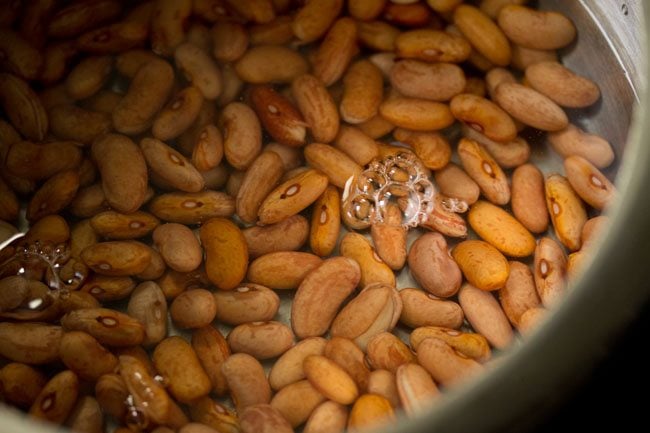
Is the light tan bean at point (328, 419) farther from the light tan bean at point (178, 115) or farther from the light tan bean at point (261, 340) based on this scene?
the light tan bean at point (178, 115)

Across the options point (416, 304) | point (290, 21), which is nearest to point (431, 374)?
point (416, 304)

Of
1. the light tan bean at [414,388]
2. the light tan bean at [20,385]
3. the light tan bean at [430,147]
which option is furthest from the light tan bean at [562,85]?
the light tan bean at [20,385]

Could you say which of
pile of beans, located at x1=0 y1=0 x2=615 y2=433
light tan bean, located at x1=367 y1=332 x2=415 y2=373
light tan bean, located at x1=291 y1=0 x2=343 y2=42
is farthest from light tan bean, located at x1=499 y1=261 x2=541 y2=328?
light tan bean, located at x1=291 y1=0 x2=343 y2=42

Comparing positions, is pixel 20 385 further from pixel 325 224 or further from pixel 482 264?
pixel 482 264

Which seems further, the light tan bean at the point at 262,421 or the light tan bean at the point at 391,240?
the light tan bean at the point at 391,240

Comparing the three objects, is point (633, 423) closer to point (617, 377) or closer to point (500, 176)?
point (617, 377)

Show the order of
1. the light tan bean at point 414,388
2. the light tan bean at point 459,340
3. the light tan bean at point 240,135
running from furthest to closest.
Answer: the light tan bean at point 240,135 < the light tan bean at point 459,340 < the light tan bean at point 414,388

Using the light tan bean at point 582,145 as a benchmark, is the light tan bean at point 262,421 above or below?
below
